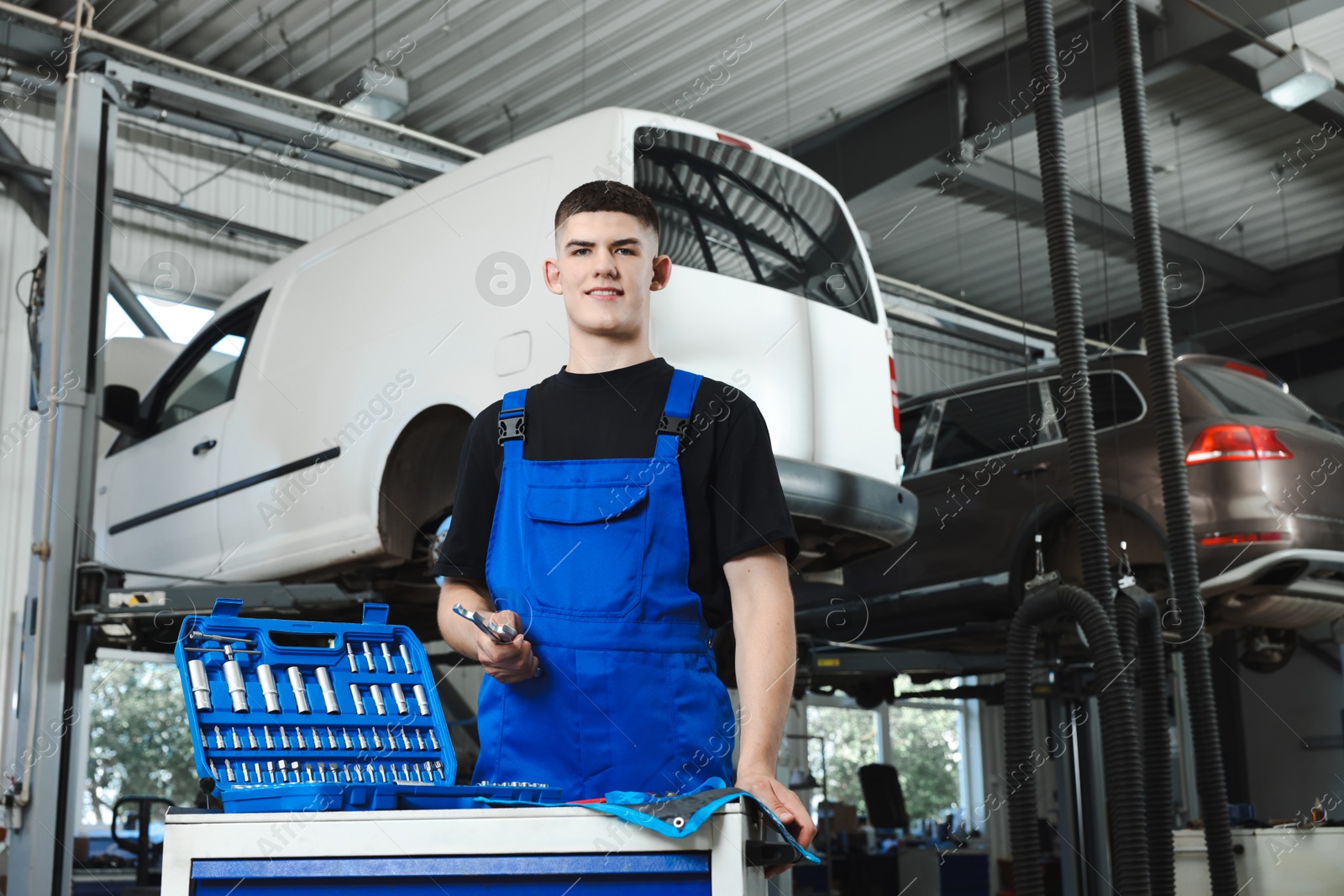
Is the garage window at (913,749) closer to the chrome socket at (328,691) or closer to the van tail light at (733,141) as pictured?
the van tail light at (733,141)

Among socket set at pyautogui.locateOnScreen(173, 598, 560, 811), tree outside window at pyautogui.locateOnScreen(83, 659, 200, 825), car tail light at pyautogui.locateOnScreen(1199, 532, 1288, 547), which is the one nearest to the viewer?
socket set at pyautogui.locateOnScreen(173, 598, 560, 811)

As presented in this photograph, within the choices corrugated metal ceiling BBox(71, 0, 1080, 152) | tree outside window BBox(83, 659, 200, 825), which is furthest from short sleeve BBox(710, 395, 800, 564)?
tree outside window BBox(83, 659, 200, 825)

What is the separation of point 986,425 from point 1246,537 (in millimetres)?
1482

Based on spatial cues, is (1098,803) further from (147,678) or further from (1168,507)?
(147,678)

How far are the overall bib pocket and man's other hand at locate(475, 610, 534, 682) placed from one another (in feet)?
0.31

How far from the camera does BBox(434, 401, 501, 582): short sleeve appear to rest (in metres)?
1.94

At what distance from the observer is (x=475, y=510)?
6.40 feet

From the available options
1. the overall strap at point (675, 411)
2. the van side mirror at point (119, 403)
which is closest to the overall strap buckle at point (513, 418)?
the overall strap at point (675, 411)

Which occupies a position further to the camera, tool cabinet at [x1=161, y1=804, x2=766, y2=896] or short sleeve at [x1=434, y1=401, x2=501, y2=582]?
short sleeve at [x1=434, y1=401, x2=501, y2=582]

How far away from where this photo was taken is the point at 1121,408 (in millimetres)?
5668

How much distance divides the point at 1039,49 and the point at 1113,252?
9.42 m

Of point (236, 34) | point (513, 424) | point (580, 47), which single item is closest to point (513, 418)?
point (513, 424)

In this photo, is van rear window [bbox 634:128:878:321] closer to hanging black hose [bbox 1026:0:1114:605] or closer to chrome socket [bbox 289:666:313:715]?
hanging black hose [bbox 1026:0:1114:605]

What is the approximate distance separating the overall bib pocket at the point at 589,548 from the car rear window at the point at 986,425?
4570 mm
